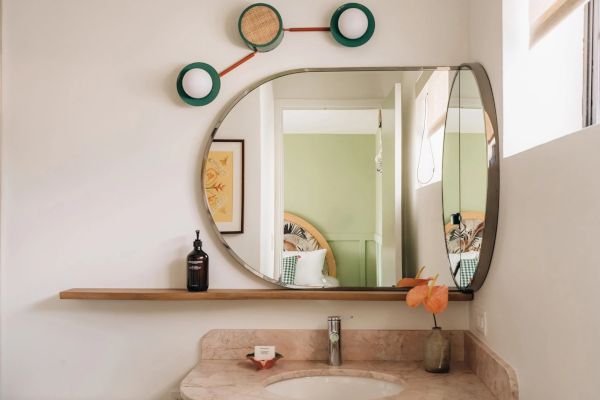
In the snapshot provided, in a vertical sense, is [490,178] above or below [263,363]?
above

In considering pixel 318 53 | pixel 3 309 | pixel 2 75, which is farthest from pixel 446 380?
pixel 2 75

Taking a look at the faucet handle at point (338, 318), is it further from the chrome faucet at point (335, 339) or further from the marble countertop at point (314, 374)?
the marble countertop at point (314, 374)

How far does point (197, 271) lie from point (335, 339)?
1.69 feet

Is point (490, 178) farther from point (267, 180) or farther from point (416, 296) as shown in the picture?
point (267, 180)

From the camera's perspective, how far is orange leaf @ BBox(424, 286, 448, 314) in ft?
5.89

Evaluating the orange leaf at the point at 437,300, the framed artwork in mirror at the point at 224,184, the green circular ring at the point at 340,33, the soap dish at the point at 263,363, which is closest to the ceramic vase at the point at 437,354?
the orange leaf at the point at 437,300

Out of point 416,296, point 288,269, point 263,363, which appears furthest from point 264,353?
point 416,296

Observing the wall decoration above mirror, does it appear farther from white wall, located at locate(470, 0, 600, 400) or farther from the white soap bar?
the white soap bar

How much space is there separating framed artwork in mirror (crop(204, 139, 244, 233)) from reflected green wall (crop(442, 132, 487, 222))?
27.7 inches

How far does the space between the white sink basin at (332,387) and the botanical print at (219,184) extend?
1.93 feet

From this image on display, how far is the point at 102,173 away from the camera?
81.6 inches

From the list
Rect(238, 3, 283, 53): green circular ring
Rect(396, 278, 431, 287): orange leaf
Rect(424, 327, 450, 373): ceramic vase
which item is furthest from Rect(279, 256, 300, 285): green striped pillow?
Rect(238, 3, 283, 53): green circular ring

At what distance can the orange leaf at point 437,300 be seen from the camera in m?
1.79

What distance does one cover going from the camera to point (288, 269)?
2018 millimetres
